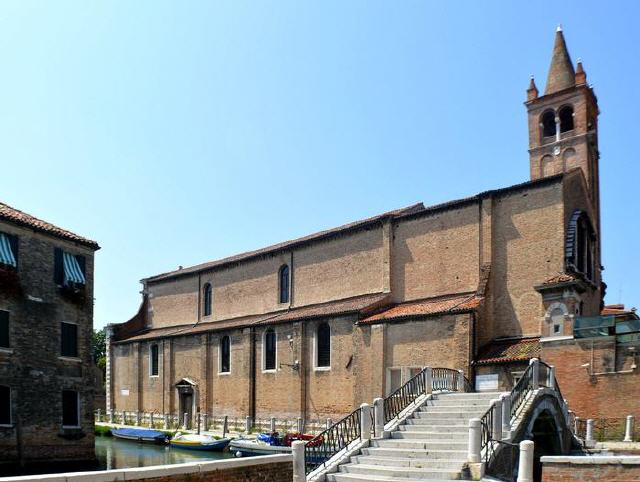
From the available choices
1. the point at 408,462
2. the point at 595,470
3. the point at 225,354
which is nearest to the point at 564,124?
the point at 225,354

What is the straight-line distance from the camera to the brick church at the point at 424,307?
22.7 meters

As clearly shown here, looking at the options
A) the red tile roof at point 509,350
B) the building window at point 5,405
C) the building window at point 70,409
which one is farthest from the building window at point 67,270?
the red tile roof at point 509,350

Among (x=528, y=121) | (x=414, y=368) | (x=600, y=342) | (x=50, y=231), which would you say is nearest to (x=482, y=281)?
(x=414, y=368)

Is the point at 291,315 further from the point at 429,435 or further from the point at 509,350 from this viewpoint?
the point at 429,435

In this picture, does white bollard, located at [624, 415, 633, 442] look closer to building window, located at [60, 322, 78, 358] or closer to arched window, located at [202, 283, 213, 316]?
building window, located at [60, 322, 78, 358]

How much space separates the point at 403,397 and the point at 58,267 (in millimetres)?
14628

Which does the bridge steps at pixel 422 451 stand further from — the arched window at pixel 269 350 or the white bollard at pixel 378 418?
the arched window at pixel 269 350

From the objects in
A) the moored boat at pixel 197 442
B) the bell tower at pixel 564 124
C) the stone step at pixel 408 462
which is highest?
the bell tower at pixel 564 124

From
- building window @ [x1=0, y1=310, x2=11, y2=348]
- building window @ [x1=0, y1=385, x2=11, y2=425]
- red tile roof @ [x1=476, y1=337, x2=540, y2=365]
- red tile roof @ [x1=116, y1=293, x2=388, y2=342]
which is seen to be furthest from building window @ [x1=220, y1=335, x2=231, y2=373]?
red tile roof @ [x1=476, y1=337, x2=540, y2=365]

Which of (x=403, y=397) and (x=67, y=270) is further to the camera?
(x=67, y=270)

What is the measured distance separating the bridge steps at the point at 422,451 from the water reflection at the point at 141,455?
13.5 metres

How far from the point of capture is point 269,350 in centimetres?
3409

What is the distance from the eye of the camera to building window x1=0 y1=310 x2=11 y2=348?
2155 centimetres

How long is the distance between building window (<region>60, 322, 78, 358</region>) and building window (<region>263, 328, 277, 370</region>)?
11511mm
